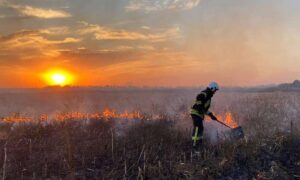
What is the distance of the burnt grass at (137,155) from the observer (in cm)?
1172

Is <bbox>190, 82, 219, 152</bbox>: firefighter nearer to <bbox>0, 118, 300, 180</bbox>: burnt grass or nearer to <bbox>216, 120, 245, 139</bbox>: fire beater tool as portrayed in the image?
<bbox>0, 118, 300, 180</bbox>: burnt grass

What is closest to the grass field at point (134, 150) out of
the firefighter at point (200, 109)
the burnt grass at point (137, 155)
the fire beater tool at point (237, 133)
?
the burnt grass at point (137, 155)

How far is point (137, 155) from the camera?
1318cm

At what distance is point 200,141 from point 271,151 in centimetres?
235

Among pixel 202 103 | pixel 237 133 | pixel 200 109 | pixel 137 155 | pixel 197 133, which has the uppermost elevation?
pixel 202 103

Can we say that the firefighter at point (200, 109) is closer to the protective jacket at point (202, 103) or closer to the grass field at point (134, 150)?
the protective jacket at point (202, 103)

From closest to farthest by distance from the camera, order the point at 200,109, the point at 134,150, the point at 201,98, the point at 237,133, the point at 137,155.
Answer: the point at 137,155, the point at 134,150, the point at 201,98, the point at 200,109, the point at 237,133

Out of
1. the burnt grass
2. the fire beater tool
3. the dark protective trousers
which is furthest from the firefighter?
the fire beater tool

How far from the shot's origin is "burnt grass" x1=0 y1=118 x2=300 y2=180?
11.7 meters

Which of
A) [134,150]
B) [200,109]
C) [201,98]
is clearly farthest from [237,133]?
[134,150]

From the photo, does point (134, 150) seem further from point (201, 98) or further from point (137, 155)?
point (201, 98)

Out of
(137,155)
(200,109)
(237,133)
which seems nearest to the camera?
(137,155)

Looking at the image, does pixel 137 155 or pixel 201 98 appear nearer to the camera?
pixel 137 155

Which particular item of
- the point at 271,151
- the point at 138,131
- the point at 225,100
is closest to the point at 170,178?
the point at 271,151
